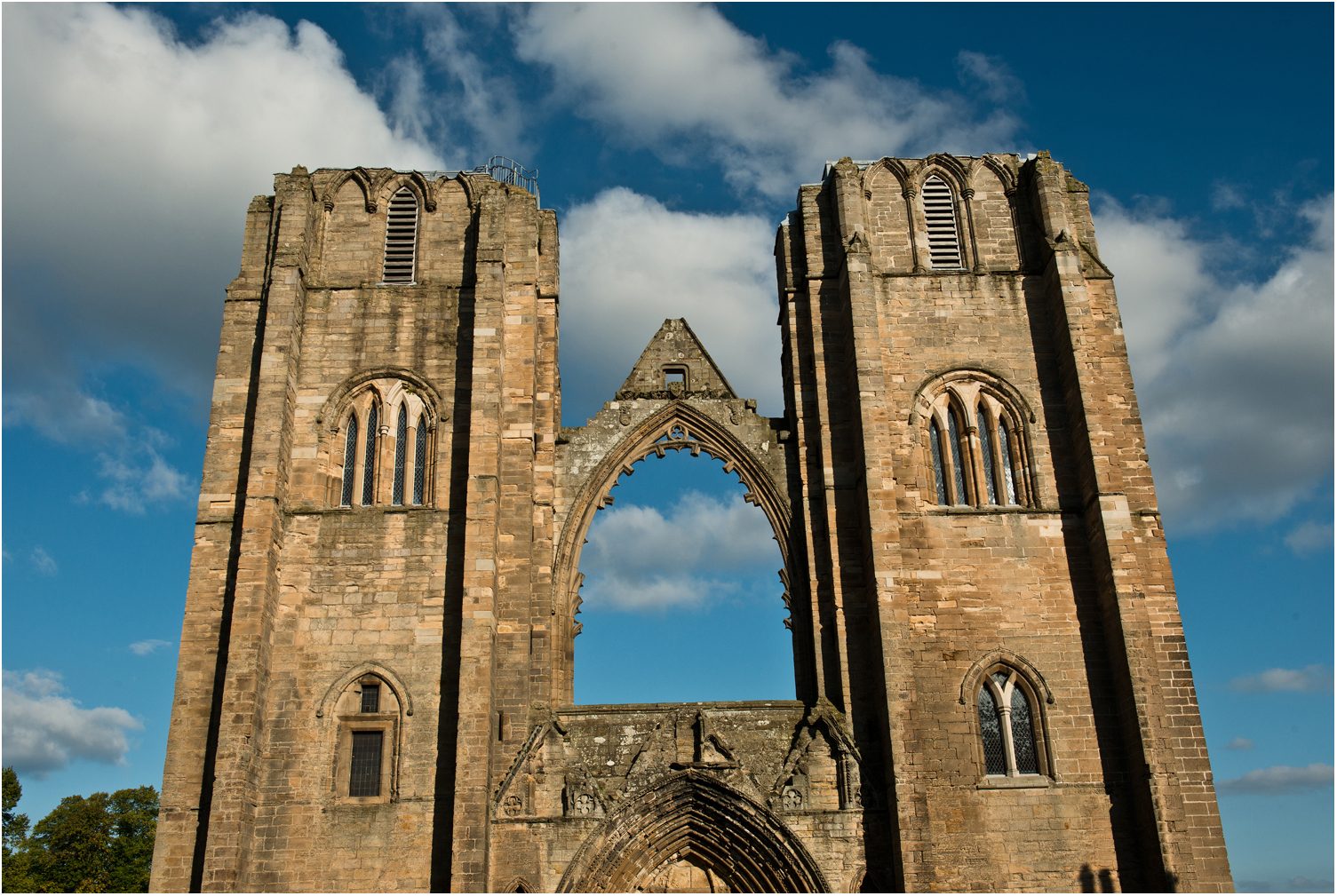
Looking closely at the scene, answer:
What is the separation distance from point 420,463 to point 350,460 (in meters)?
1.19

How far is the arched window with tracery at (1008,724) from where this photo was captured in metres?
15.7

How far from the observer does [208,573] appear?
55.4 feet

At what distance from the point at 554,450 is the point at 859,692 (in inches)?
247

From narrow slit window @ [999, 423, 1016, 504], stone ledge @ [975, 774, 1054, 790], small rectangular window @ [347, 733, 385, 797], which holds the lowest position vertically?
stone ledge @ [975, 774, 1054, 790]

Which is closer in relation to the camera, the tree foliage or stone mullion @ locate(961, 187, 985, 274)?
stone mullion @ locate(961, 187, 985, 274)

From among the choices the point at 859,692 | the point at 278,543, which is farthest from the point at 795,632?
the point at 278,543

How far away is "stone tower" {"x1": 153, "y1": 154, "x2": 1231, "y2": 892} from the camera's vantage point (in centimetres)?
1516

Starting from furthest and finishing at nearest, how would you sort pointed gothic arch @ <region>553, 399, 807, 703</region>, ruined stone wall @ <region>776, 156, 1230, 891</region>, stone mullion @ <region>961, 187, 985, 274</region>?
1. stone mullion @ <region>961, 187, 985, 274</region>
2. pointed gothic arch @ <region>553, 399, 807, 703</region>
3. ruined stone wall @ <region>776, 156, 1230, 891</region>

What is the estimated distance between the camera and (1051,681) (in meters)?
16.1

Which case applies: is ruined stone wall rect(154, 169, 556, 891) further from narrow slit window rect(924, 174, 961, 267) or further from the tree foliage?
the tree foliage

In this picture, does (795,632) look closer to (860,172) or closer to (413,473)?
(413,473)

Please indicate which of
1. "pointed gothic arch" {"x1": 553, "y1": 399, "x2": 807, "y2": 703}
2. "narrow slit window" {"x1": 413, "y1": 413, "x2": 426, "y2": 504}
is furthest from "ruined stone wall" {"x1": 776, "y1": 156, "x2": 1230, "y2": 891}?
"narrow slit window" {"x1": 413, "y1": 413, "x2": 426, "y2": 504}

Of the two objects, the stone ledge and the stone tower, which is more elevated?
the stone tower

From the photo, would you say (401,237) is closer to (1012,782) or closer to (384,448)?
(384,448)
